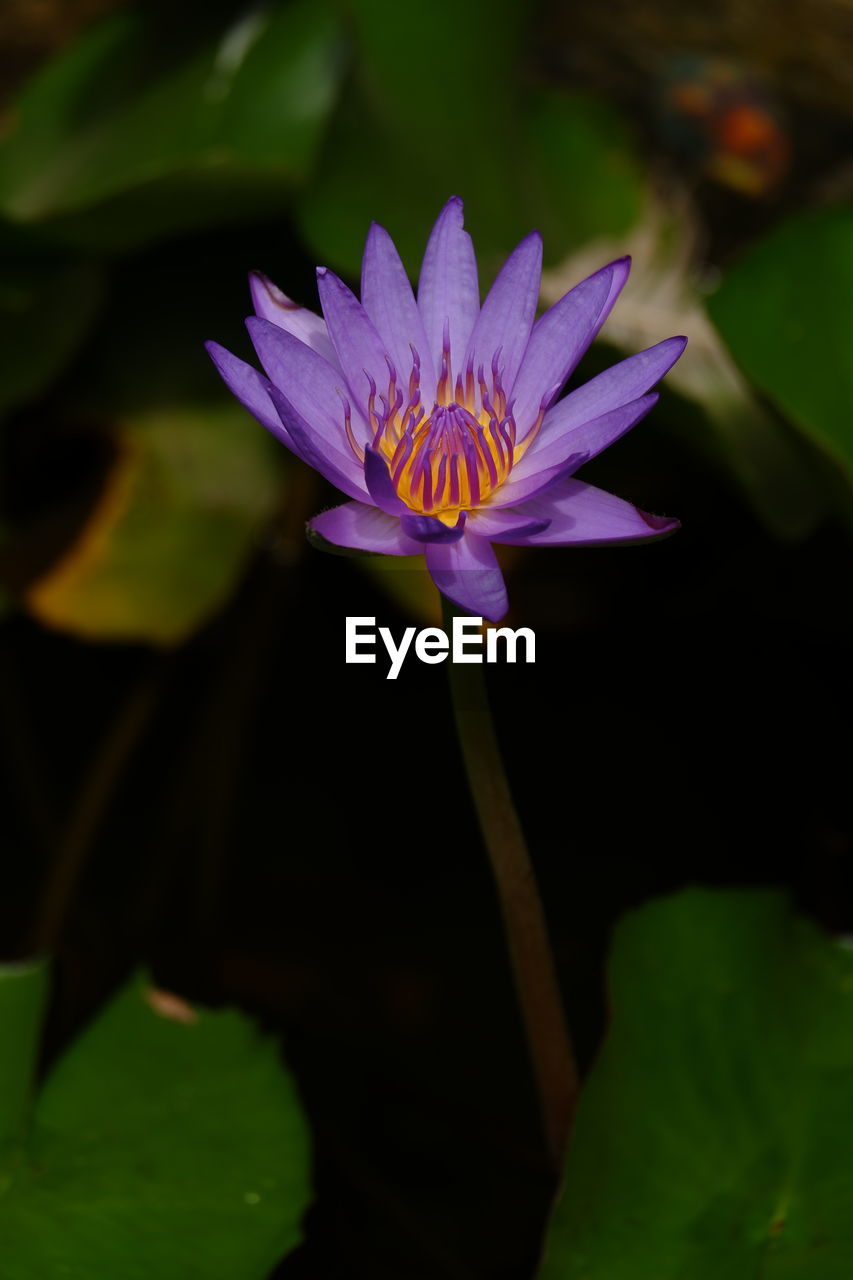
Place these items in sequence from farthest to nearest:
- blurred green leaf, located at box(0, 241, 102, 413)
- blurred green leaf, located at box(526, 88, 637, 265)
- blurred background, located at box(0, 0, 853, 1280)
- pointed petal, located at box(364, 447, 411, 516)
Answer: blurred green leaf, located at box(526, 88, 637, 265) → blurred green leaf, located at box(0, 241, 102, 413) → blurred background, located at box(0, 0, 853, 1280) → pointed petal, located at box(364, 447, 411, 516)

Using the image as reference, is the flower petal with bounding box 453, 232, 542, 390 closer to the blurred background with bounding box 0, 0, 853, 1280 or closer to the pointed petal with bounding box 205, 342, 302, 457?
the pointed petal with bounding box 205, 342, 302, 457

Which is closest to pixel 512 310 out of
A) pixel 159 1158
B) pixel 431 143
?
pixel 159 1158

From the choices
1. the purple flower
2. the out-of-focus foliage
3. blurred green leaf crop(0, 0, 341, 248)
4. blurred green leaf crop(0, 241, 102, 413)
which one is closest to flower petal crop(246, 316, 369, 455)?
the purple flower

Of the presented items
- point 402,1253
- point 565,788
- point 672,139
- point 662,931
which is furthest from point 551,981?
point 672,139

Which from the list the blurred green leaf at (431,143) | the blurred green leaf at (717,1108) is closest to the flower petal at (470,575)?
the blurred green leaf at (717,1108)

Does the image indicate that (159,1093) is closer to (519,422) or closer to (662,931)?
(662,931)

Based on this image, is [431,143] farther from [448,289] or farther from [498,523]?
[498,523]

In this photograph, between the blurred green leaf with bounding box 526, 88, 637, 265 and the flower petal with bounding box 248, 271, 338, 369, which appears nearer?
the flower petal with bounding box 248, 271, 338, 369
